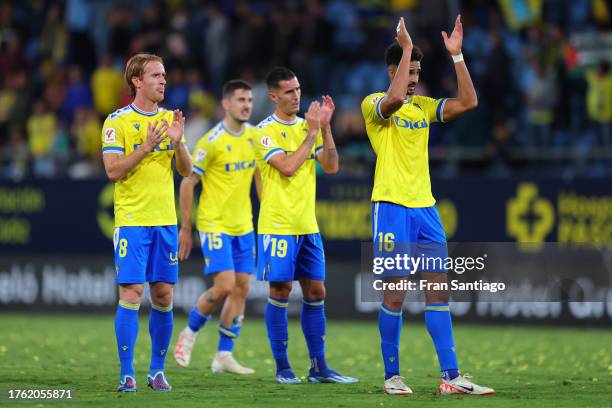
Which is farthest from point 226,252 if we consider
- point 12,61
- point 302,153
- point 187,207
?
point 12,61

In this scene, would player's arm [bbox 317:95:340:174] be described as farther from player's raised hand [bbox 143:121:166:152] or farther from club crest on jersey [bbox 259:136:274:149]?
player's raised hand [bbox 143:121:166:152]

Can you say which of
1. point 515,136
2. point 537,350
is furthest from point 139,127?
point 515,136

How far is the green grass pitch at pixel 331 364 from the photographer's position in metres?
10.1

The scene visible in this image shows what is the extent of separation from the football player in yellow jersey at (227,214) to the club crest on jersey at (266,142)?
1.62 m

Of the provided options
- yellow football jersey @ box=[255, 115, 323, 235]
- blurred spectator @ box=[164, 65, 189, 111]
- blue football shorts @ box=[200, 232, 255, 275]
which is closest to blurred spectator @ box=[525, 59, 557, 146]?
blurred spectator @ box=[164, 65, 189, 111]

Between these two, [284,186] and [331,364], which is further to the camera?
[331,364]

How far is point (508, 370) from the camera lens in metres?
12.8

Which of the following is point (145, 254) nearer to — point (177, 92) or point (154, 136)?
point (154, 136)

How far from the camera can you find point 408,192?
10.5 m

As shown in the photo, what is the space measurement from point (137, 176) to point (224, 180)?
280cm

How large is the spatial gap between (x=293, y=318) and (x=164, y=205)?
8972 millimetres

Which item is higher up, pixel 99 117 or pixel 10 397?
pixel 99 117

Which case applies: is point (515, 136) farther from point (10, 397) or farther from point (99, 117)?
point (10, 397)

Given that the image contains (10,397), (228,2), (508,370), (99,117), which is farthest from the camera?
(228,2)
